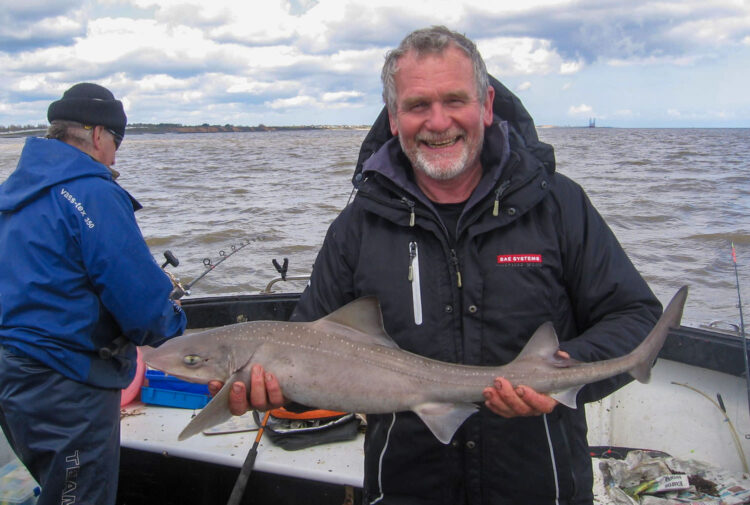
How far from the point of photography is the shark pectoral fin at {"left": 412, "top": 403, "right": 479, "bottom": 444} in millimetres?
2518

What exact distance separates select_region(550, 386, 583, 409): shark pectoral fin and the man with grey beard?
87mm

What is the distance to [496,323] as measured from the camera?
8.59 ft

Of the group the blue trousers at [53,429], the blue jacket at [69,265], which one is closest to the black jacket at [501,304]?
the blue jacket at [69,265]

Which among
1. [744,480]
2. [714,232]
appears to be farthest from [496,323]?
[714,232]

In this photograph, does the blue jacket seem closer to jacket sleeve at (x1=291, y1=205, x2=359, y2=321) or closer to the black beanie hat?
the black beanie hat

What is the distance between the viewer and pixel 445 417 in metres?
2.55

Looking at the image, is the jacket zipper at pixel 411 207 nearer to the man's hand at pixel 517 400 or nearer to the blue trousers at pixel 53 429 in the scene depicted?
the man's hand at pixel 517 400

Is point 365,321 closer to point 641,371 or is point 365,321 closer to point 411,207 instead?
point 411,207

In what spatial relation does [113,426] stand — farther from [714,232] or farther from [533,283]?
[714,232]

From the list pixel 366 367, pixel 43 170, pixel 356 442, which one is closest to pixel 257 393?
pixel 366 367

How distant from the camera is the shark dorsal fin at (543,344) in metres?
2.46

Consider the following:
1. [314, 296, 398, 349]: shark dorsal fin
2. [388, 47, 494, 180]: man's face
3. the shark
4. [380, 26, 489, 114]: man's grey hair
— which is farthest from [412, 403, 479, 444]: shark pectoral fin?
[380, 26, 489, 114]: man's grey hair

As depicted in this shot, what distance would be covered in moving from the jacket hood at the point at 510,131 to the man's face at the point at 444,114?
220 millimetres

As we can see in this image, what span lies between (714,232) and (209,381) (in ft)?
49.9
